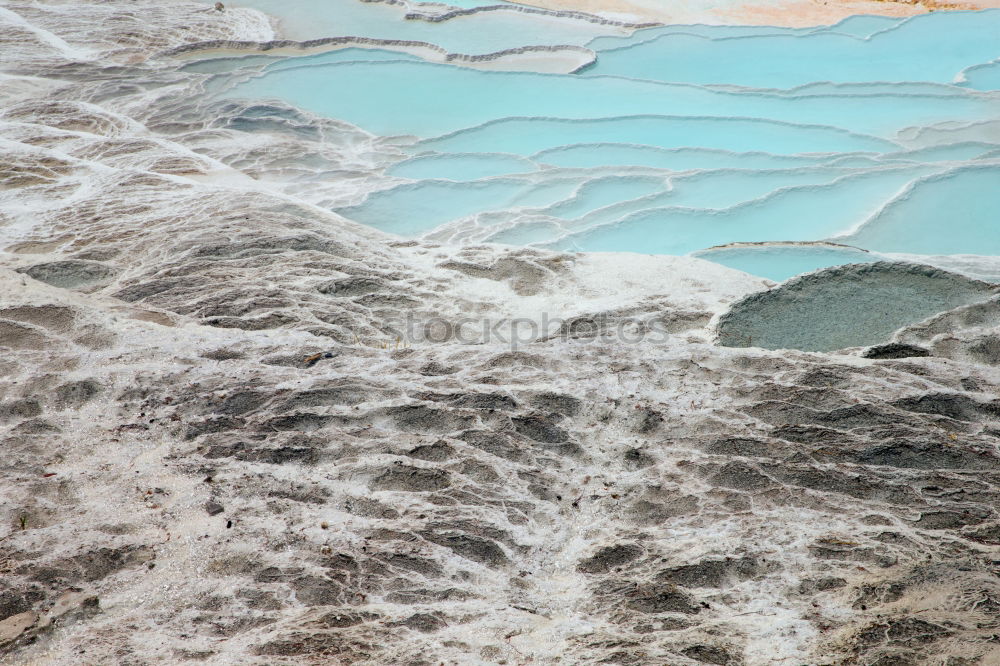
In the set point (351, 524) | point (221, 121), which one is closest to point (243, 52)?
point (221, 121)

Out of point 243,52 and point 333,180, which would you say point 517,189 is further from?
point 243,52

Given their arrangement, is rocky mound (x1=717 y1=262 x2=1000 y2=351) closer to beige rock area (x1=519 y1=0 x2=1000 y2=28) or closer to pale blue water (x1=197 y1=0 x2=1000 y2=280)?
pale blue water (x1=197 y1=0 x2=1000 y2=280)

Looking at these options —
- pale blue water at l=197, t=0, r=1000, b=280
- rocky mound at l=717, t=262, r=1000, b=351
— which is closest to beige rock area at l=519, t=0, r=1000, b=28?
pale blue water at l=197, t=0, r=1000, b=280

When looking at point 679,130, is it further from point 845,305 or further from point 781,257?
point 845,305

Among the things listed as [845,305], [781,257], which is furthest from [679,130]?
[845,305]

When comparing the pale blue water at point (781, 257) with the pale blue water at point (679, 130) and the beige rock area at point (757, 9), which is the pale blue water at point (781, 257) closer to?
the pale blue water at point (679, 130)

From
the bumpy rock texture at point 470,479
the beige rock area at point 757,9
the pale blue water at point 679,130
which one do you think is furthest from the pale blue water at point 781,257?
the beige rock area at point 757,9
